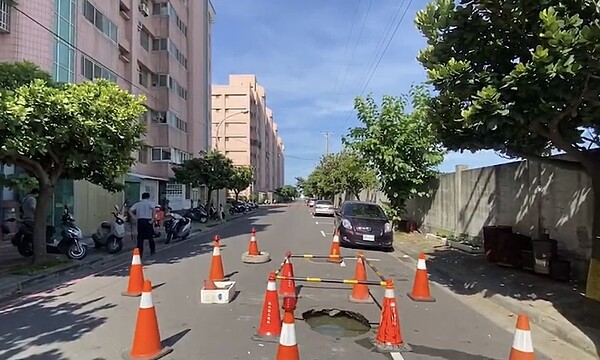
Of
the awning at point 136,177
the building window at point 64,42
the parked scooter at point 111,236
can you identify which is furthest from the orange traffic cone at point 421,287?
the awning at point 136,177

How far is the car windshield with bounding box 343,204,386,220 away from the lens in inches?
709

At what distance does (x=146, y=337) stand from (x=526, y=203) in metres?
10.1

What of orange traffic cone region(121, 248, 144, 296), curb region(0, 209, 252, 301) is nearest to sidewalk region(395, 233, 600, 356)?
orange traffic cone region(121, 248, 144, 296)

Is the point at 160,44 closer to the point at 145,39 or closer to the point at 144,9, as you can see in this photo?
the point at 145,39

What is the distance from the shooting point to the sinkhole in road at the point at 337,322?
669 centimetres

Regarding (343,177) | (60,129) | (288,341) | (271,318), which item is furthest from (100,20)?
(343,177)

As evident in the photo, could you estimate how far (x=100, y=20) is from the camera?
26.7m

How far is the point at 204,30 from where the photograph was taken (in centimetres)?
4991

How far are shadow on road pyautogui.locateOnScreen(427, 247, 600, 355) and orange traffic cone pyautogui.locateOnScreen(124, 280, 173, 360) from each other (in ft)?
16.1

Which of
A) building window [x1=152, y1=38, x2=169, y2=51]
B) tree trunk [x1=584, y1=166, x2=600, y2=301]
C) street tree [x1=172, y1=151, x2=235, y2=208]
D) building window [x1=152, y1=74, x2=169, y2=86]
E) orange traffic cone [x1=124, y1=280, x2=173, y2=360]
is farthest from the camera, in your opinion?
building window [x1=152, y1=38, x2=169, y2=51]

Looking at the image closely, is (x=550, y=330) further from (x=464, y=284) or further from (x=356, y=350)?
(x=464, y=284)

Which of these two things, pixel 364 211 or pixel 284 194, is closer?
pixel 364 211

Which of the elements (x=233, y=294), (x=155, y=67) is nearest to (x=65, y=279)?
(x=233, y=294)

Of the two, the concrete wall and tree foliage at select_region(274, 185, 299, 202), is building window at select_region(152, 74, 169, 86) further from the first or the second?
tree foliage at select_region(274, 185, 299, 202)
